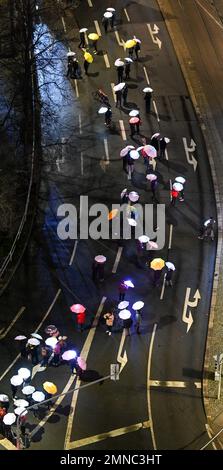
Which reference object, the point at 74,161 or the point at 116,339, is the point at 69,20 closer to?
the point at 74,161

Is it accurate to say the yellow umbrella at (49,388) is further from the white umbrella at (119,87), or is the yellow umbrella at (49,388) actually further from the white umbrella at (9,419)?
the white umbrella at (119,87)

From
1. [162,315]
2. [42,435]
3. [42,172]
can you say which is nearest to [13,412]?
[42,435]

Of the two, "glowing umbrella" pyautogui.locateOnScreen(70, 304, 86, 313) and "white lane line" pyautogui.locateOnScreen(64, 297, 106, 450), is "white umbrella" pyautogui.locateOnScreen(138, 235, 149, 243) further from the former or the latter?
"glowing umbrella" pyautogui.locateOnScreen(70, 304, 86, 313)

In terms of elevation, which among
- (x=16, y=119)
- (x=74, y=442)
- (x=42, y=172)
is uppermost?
(x=16, y=119)

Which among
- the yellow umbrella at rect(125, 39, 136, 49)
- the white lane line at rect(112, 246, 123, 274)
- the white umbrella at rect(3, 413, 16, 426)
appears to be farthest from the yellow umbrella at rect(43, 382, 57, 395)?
the yellow umbrella at rect(125, 39, 136, 49)

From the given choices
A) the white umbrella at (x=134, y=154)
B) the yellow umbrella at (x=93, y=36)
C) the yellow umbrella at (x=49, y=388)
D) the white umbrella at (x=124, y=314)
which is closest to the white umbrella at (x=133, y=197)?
the white umbrella at (x=134, y=154)

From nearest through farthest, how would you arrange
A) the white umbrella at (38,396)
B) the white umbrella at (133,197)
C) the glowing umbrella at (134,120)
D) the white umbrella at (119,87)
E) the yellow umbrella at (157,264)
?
the white umbrella at (38,396)
the yellow umbrella at (157,264)
the white umbrella at (133,197)
the glowing umbrella at (134,120)
the white umbrella at (119,87)
